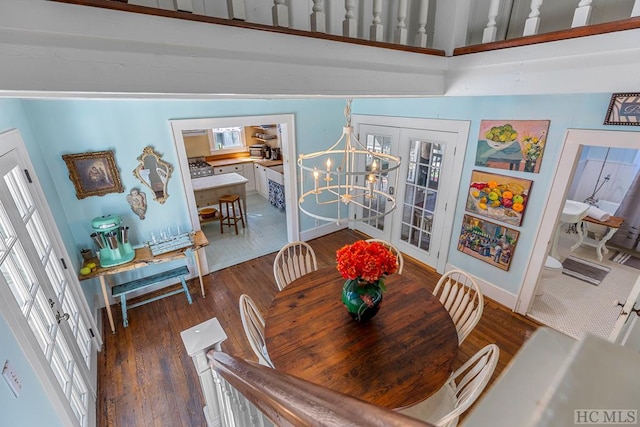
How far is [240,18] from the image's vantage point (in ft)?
2.99

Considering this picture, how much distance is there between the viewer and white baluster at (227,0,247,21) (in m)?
0.89

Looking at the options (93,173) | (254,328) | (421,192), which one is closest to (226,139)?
(93,173)

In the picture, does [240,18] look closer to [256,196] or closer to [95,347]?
[95,347]

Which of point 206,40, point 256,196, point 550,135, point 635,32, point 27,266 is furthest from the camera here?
point 256,196

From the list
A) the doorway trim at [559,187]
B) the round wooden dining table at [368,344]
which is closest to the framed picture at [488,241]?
the doorway trim at [559,187]

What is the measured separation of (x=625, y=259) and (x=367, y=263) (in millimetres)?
4846

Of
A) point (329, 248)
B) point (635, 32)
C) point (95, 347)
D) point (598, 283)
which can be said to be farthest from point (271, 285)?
point (598, 283)

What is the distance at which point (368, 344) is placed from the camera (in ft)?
6.03

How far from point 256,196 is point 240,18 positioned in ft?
20.9

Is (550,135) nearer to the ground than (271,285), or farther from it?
farther from it

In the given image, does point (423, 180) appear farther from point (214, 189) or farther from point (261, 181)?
point (261, 181)

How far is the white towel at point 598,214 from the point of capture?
4.07 metres

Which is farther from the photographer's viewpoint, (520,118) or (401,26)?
(520,118)

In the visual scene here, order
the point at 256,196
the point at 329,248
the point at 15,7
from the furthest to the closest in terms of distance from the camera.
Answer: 1. the point at 256,196
2. the point at 329,248
3. the point at 15,7
